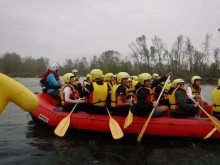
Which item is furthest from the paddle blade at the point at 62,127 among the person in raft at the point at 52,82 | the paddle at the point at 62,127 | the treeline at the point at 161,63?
the treeline at the point at 161,63

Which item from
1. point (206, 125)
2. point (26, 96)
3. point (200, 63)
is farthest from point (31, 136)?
point (200, 63)

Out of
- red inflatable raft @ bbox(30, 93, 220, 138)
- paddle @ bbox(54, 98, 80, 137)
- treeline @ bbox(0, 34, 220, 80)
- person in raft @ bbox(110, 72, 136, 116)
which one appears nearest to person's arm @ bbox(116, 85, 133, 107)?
person in raft @ bbox(110, 72, 136, 116)

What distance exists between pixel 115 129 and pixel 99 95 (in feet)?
3.00

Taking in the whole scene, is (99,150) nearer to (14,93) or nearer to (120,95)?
(120,95)

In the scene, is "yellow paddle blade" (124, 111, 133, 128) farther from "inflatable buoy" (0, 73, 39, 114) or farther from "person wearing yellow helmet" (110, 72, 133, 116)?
"inflatable buoy" (0, 73, 39, 114)

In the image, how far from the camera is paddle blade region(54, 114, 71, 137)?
5.55m

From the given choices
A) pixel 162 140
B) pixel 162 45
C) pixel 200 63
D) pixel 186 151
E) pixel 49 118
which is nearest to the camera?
pixel 186 151

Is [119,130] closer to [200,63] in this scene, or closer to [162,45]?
[200,63]

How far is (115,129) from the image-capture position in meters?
5.42

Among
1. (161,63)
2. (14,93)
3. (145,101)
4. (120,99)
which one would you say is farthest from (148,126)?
(161,63)

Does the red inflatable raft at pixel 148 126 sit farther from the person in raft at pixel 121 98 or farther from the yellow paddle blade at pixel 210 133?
the person in raft at pixel 121 98

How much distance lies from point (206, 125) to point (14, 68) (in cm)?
4615

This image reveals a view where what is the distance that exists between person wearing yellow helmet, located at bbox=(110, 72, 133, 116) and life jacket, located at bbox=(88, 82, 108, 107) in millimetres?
183

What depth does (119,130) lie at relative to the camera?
211 inches
